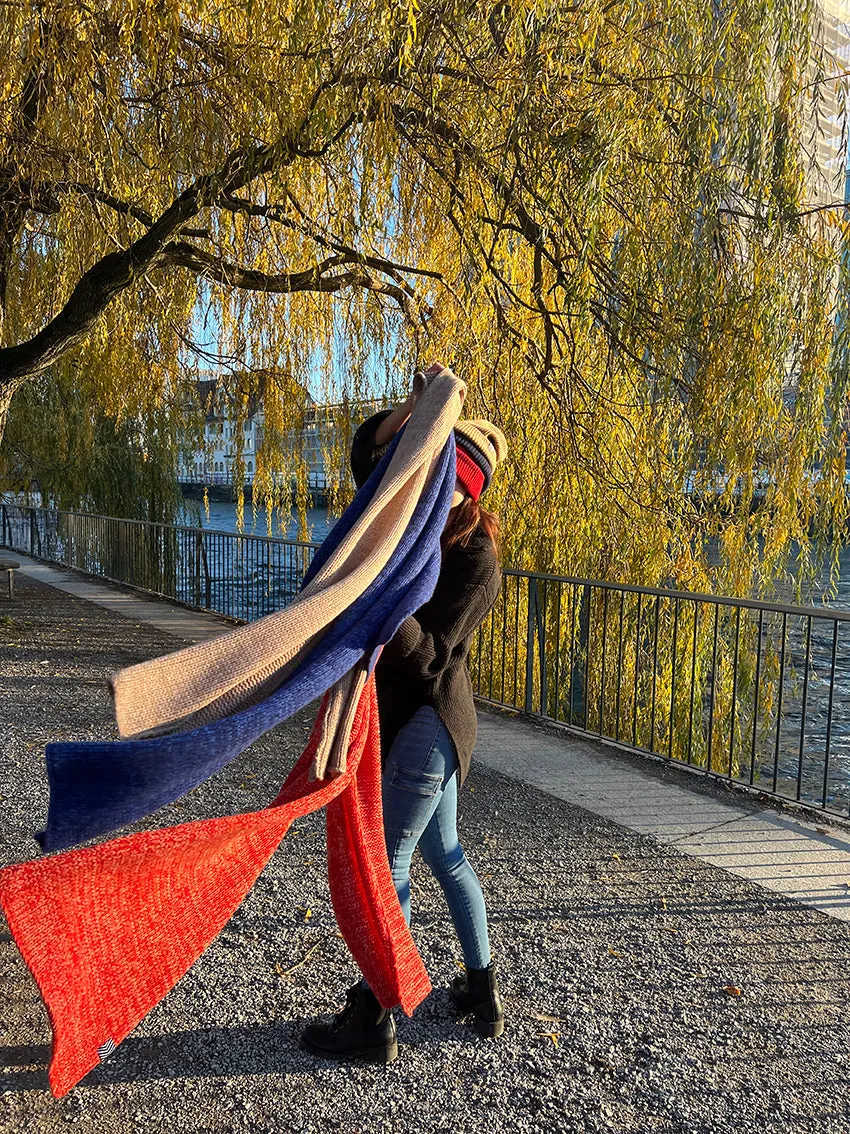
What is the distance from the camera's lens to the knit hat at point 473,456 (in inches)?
105

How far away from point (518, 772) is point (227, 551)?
7.38 meters

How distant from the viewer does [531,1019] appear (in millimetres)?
3010

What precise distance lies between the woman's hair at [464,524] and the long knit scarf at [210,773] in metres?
0.19

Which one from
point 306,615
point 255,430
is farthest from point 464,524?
point 255,430

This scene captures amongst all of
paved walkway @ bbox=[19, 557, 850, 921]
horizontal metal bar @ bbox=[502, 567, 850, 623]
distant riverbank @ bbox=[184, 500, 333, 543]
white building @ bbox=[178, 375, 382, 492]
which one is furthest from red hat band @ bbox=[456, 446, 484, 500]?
white building @ bbox=[178, 375, 382, 492]

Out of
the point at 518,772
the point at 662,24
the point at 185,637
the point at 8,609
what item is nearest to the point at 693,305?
the point at 662,24

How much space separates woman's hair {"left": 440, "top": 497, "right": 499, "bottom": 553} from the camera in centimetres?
267

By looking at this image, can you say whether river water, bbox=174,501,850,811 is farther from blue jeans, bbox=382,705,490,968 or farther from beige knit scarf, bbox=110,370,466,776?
beige knit scarf, bbox=110,370,466,776

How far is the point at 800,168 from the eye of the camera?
5875 mm

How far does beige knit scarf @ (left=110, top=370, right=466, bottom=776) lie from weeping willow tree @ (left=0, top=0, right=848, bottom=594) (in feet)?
9.74

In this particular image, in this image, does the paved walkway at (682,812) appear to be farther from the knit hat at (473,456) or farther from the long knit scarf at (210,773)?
the knit hat at (473,456)

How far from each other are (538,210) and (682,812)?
4.00 m

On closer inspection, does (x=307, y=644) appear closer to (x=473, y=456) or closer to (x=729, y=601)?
(x=473, y=456)

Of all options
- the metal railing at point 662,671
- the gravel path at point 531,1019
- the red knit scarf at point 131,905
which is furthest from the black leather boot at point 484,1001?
the metal railing at point 662,671
